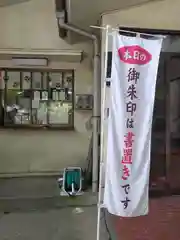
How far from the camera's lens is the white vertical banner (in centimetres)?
319

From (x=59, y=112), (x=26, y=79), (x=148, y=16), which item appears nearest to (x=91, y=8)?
(x=148, y=16)

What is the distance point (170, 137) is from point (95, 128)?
143cm

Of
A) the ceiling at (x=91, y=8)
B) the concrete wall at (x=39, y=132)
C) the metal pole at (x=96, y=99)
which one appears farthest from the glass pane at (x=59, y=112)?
the ceiling at (x=91, y=8)

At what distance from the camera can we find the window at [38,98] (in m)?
6.98

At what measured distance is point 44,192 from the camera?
18.3ft

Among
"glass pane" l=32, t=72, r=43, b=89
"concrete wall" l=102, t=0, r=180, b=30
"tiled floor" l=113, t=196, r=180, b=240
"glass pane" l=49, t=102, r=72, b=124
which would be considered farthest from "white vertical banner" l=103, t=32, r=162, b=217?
"glass pane" l=32, t=72, r=43, b=89

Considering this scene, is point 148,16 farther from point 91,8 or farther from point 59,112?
point 59,112

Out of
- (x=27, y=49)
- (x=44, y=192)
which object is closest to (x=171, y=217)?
(x=44, y=192)

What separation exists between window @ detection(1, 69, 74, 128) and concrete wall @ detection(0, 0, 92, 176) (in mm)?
180

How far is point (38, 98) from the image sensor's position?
7.01m

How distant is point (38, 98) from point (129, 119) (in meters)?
4.09

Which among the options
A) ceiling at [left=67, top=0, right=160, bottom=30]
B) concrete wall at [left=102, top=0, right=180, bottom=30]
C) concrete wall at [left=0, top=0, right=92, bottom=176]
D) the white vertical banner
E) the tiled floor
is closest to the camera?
the white vertical banner

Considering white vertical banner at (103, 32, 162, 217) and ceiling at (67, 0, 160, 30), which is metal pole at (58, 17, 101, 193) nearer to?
ceiling at (67, 0, 160, 30)

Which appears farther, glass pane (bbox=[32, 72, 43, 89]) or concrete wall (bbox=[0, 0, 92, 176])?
glass pane (bbox=[32, 72, 43, 89])
